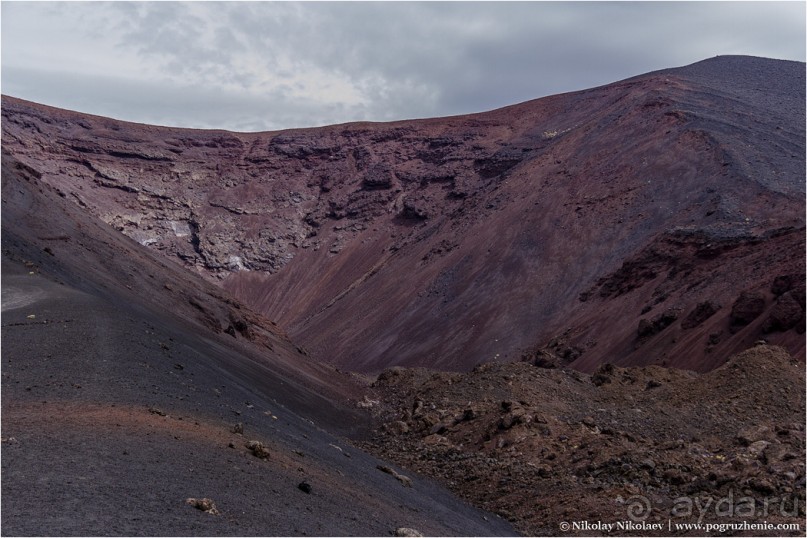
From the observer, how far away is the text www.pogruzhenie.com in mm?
11200

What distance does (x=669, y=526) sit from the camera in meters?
12.5

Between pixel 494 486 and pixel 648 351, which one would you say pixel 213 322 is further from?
pixel 648 351

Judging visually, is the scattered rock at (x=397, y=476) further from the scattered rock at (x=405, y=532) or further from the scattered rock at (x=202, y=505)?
the scattered rock at (x=202, y=505)

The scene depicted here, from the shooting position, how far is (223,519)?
8.66m

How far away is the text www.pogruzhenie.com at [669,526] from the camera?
1120 centimetres

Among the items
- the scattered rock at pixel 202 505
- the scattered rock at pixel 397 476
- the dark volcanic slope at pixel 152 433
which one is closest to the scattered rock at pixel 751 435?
the dark volcanic slope at pixel 152 433

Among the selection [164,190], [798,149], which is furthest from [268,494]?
[164,190]

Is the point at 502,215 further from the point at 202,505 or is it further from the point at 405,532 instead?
the point at 202,505

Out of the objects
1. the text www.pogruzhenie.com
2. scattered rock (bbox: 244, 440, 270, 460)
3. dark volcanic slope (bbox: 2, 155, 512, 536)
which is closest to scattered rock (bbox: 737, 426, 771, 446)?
the text www.pogruzhenie.com

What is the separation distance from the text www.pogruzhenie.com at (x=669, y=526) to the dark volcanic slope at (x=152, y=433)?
4.61 ft

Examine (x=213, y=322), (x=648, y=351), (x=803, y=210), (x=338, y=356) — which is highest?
(x=803, y=210)

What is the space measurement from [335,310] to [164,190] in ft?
94.5

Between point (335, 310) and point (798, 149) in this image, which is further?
point (335, 310)

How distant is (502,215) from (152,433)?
5166 cm
